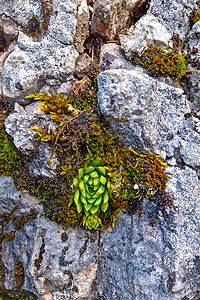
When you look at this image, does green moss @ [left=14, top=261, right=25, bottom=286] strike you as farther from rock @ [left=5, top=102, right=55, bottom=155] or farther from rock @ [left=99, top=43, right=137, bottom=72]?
rock @ [left=99, top=43, right=137, bottom=72]

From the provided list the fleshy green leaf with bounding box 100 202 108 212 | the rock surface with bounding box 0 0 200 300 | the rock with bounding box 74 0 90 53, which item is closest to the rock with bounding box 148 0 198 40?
the rock surface with bounding box 0 0 200 300

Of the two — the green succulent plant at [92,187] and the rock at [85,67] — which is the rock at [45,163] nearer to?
the green succulent plant at [92,187]

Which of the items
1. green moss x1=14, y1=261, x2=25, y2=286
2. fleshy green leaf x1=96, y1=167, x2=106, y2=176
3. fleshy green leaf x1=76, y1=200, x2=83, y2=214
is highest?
fleshy green leaf x1=96, y1=167, x2=106, y2=176

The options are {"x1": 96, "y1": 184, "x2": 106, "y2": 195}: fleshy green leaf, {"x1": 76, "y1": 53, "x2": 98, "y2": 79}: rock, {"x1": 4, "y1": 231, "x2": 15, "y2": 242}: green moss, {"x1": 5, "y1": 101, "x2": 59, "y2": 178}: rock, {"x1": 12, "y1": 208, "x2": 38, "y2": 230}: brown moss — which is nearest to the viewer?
{"x1": 96, "y1": 184, "x2": 106, "y2": 195}: fleshy green leaf

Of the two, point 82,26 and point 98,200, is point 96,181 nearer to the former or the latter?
point 98,200

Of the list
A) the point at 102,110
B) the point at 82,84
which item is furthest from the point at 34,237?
the point at 82,84

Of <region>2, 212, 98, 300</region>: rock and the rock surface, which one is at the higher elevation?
the rock surface

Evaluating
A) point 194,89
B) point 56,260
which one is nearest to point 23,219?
point 56,260
